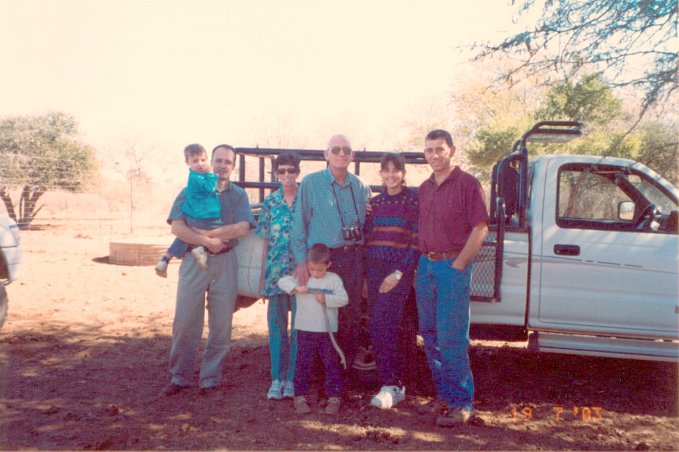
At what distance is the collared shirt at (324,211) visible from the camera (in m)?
4.07

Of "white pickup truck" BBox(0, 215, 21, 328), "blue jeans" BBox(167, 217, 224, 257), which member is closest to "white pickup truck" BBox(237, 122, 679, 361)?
"blue jeans" BBox(167, 217, 224, 257)

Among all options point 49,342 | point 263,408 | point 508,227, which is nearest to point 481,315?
point 508,227

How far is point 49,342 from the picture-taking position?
19.2 feet

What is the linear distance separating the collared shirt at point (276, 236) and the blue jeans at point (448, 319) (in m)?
1.01

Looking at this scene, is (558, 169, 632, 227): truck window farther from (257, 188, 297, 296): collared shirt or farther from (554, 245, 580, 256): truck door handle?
(257, 188, 297, 296): collared shirt

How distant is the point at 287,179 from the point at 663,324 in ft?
10.0

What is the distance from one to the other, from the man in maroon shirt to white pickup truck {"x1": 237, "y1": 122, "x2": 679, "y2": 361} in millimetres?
547

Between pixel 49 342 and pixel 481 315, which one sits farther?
pixel 49 342

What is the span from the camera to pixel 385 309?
4.07 m

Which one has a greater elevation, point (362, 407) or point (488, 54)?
point (488, 54)

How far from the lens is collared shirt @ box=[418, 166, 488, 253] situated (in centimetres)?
378

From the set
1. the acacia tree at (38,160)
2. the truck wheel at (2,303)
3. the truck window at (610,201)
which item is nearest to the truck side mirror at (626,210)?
the truck window at (610,201)

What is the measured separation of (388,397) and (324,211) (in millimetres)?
1421

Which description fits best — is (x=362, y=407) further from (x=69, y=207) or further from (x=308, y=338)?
(x=69, y=207)
